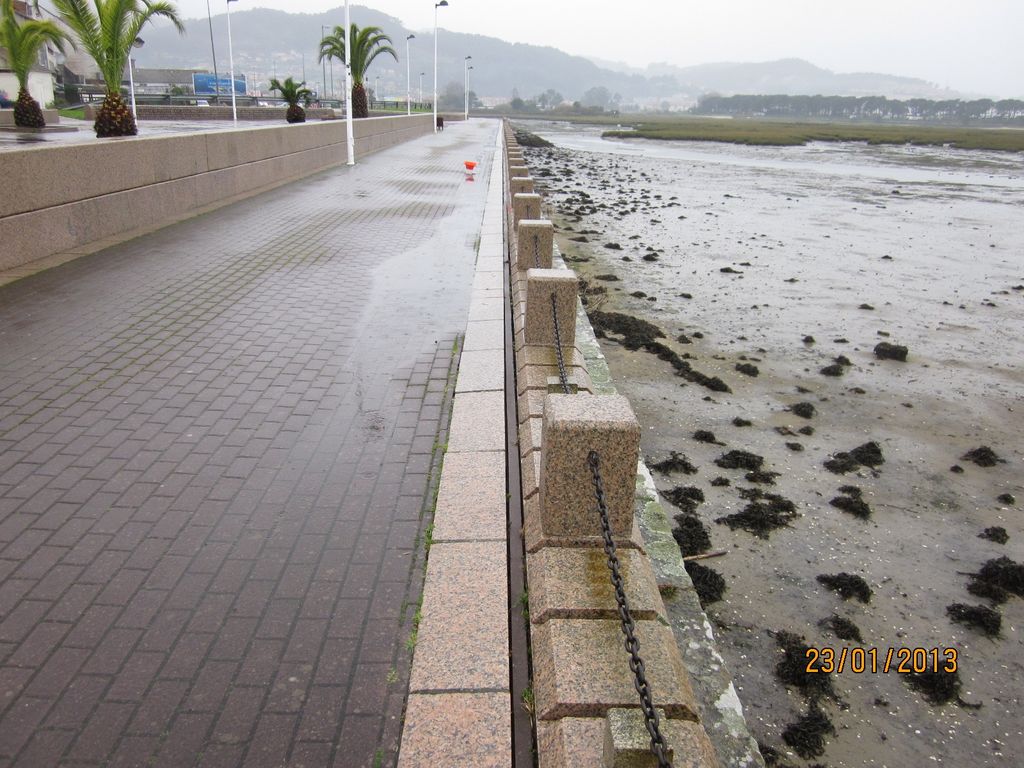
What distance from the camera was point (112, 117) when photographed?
46.0ft

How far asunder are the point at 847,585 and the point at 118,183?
32.6 ft

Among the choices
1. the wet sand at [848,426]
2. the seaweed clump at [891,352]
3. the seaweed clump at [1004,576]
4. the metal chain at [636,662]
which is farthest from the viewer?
the seaweed clump at [891,352]

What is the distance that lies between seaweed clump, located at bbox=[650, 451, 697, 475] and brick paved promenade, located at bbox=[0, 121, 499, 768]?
1.75m

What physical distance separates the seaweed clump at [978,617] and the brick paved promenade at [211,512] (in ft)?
10.0

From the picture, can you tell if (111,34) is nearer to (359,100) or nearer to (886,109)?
(359,100)

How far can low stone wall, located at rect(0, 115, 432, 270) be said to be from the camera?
812cm

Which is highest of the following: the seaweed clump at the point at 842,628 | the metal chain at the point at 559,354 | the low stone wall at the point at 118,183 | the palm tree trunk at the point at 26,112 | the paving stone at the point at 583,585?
the palm tree trunk at the point at 26,112

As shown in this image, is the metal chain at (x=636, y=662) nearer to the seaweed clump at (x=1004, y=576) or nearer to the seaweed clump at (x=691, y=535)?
the seaweed clump at (x=691, y=535)

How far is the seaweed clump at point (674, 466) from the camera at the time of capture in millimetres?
5715

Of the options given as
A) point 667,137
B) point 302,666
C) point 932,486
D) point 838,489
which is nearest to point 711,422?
point 838,489

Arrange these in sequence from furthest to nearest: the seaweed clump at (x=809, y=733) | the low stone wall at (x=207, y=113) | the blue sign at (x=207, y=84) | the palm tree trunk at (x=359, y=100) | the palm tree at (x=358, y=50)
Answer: the blue sign at (x=207, y=84)
the low stone wall at (x=207, y=113)
the palm tree trunk at (x=359, y=100)
the palm tree at (x=358, y=50)
the seaweed clump at (x=809, y=733)

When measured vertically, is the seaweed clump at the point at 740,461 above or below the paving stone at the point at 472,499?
below

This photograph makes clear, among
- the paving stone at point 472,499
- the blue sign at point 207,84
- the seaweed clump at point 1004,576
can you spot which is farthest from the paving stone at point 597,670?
the blue sign at point 207,84

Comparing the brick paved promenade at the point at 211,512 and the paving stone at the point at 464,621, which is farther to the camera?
the paving stone at the point at 464,621
